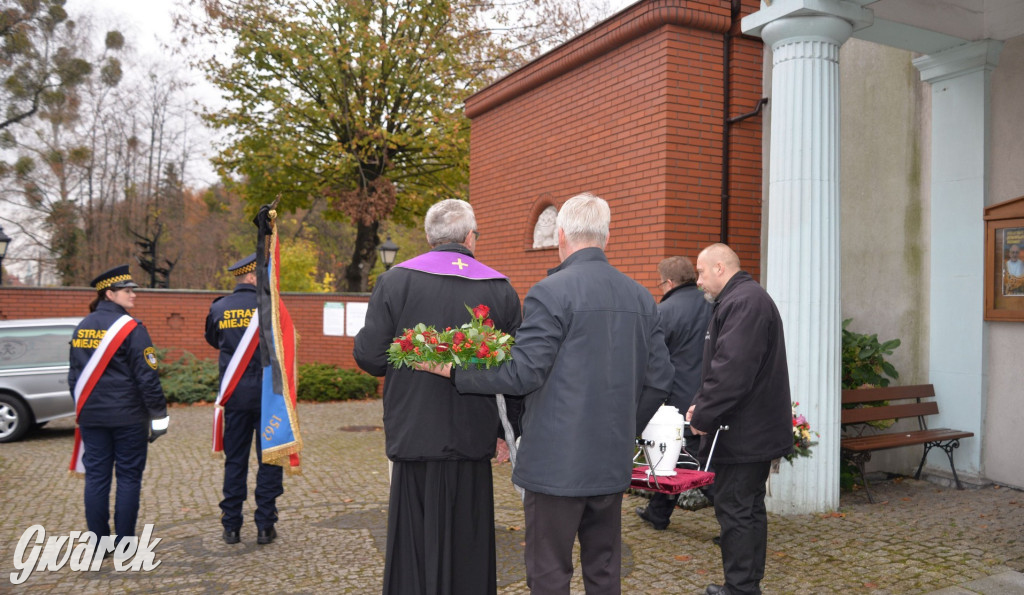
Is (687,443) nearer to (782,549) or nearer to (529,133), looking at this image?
(782,549)

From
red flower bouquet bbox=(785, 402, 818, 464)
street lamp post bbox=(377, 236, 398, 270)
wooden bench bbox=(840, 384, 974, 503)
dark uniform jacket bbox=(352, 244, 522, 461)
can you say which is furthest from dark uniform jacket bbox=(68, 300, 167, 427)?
street lamp post bbox=(377, 236, 398, 270)

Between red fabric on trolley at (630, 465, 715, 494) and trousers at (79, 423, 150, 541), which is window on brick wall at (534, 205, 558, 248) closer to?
trousers at (79, 423, 150, 541)

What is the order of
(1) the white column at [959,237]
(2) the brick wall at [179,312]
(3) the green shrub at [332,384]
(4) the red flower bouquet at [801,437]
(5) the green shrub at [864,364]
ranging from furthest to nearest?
1. (2) the brick wall at [179,312]
2. (3) the green shrub at [332,384]
3. (5) the green shrub at [864,364]
4. (1) the white column at [959,237]
5. (4) the red flower bouquet at [801,437]

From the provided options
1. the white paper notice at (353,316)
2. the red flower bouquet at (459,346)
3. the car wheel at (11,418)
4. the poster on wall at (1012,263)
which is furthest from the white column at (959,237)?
the white paper notice at (353,316)

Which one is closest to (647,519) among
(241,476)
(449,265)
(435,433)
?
(435,433)

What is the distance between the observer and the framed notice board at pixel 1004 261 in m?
6.29

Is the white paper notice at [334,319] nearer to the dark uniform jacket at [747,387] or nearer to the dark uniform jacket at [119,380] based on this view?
the dark uniform jacket at [119,380]

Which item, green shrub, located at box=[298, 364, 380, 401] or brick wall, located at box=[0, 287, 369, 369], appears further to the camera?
brick wall, located at box=[0, 287, 369, 369]

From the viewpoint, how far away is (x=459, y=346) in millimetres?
2787

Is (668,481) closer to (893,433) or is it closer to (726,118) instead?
(893,433)

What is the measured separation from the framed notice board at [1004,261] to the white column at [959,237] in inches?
3.0

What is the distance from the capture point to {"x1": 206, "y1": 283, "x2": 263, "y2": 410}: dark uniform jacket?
517 centimetres

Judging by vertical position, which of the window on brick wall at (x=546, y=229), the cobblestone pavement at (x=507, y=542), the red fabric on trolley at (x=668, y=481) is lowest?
the cobblestone pavement at (x=507, y=542)

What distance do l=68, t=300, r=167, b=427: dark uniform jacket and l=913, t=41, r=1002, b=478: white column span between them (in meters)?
6.64
